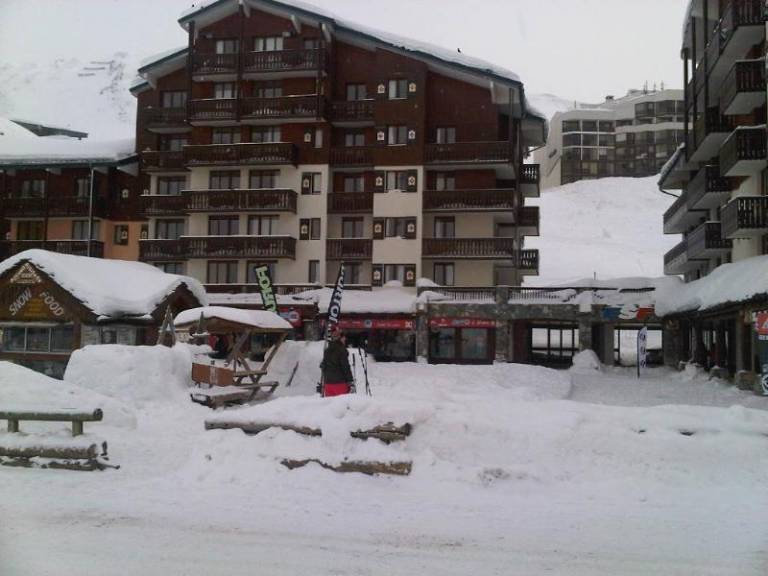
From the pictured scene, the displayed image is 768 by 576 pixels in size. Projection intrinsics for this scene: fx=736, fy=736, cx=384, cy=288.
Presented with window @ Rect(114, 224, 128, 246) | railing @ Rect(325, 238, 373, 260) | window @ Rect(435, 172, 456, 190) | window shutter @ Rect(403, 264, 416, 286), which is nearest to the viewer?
window shutter @ Rect(403, 264, 416, 286)

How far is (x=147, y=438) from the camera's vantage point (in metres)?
11.9

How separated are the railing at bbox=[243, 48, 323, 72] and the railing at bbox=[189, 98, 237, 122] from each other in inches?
89.8

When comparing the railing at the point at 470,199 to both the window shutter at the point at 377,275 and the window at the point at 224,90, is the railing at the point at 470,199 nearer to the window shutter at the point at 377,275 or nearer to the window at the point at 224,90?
the window shutter at the point at 377,275

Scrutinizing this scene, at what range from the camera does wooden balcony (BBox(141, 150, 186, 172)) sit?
46.4 metres

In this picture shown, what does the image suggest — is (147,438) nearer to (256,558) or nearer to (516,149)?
(256,558)

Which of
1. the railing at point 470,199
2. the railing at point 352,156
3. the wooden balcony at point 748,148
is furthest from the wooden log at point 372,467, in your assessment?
the railing at point 352,156

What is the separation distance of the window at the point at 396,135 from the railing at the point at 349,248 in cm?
583

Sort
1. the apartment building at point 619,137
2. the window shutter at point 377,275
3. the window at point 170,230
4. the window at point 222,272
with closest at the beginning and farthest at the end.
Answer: the window shutter at point 377,275, the window at point 222,272, the window at point 170,230, the apartment building at point 619,137

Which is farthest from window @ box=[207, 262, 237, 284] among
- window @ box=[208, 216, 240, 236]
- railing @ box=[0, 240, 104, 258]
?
railing @ box=[0, 240, 104, 258]

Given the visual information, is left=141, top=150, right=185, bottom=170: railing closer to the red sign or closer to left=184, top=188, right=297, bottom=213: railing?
left=184, top=188, right=297, bottom=213: railing

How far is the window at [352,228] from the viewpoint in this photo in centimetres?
4422

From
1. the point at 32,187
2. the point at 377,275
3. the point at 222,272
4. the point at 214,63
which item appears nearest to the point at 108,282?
the point at 222,272

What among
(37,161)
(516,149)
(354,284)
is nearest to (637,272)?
(516,149)

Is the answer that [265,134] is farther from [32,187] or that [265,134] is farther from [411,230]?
[32,187]
